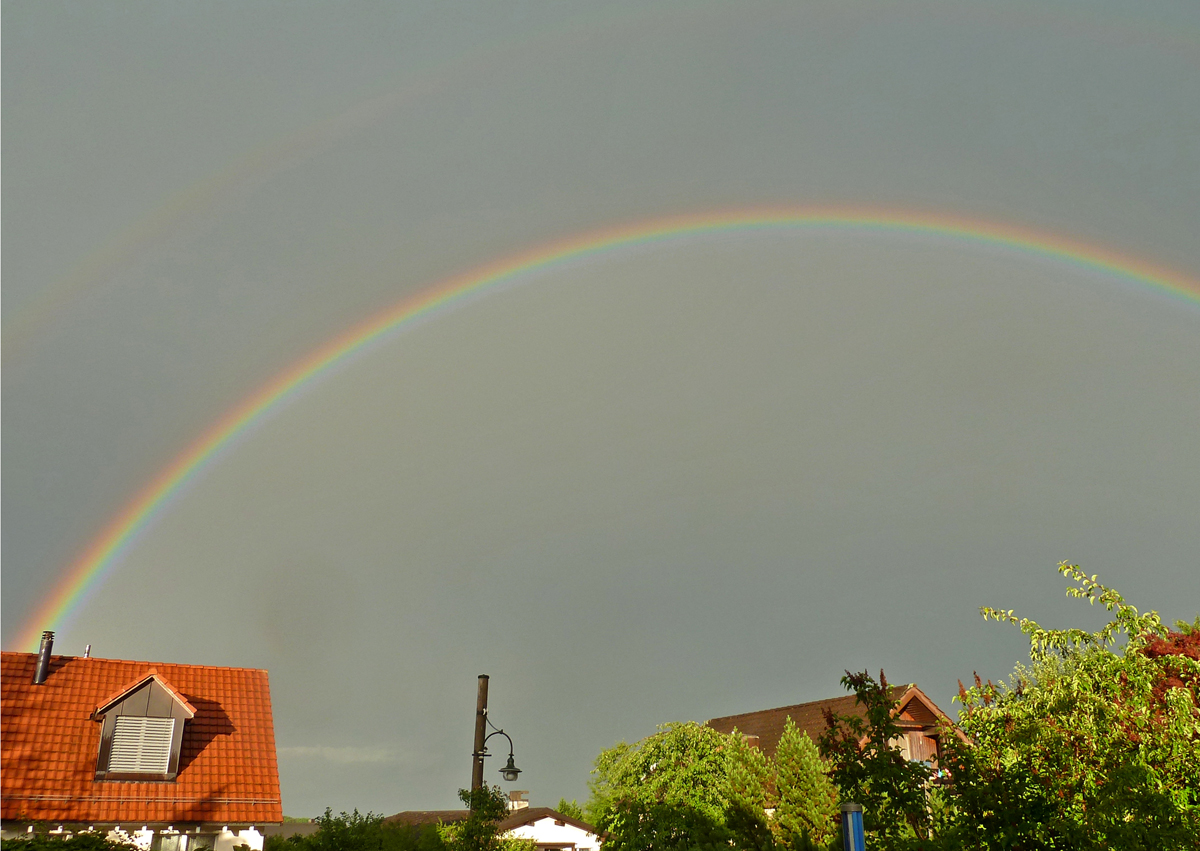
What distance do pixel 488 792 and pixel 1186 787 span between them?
1494 centimetres

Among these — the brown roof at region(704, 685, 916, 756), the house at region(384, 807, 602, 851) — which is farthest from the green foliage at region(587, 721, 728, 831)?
the house at region(384, 807, 602, 851)

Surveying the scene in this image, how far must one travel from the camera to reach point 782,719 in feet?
185

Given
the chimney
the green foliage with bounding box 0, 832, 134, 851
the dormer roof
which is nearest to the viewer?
the green foliage with bounding box 0, 832, 134, 851

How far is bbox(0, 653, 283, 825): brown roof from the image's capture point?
26531mm

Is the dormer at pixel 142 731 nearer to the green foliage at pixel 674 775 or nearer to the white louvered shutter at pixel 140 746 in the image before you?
the white louvered shutter at pixel 140 746

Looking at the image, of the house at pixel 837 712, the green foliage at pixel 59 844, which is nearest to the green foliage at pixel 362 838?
the green foliage at pixel 59 844

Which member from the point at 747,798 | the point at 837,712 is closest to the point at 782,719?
the point at 837,712

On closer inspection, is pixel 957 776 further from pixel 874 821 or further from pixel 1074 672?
pixel 1074 672

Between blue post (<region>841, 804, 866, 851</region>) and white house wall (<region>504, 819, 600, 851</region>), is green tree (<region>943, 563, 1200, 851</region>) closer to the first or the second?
blue post (<region>841, 804, 866, 851</region>)

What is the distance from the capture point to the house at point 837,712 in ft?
152

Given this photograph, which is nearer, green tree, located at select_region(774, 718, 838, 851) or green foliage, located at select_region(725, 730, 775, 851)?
green tree, located at select_region(774, 718, 838, 851)

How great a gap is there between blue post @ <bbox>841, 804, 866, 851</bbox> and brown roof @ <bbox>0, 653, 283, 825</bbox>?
23.4 metres

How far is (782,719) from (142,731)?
39.2 meters

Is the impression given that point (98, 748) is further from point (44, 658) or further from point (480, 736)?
point (480, 736)
